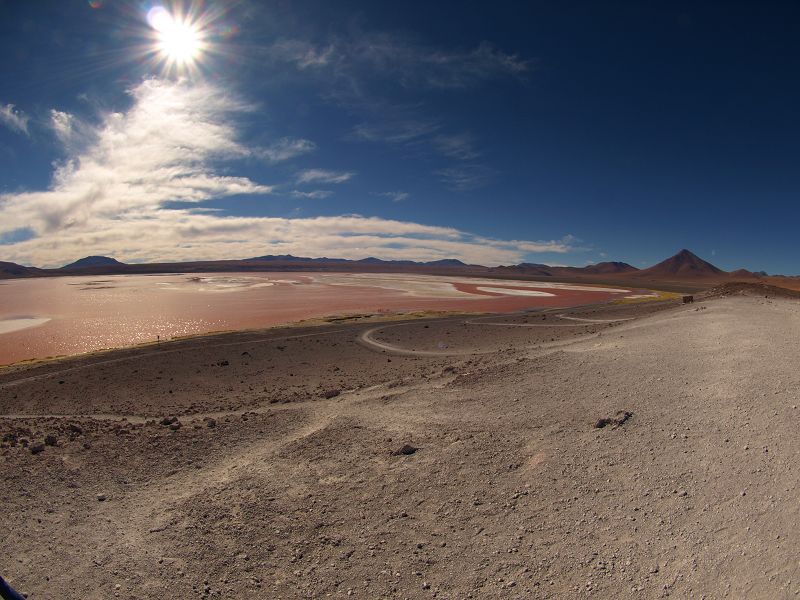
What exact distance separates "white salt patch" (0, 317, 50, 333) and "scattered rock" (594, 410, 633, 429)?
43110 millimetres

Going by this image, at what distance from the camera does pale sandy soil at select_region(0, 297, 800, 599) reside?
207 inches

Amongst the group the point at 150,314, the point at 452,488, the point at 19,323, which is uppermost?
the point at 150,314

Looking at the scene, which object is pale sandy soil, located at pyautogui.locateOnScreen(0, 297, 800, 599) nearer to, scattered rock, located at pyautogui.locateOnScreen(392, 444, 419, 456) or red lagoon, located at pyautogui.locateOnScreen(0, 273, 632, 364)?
scattered rock, located at pyautogui.locateOnScreen(392, 444, 419, 456)

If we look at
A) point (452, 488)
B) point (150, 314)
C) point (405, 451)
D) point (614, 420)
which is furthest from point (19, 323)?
point (614, 420)

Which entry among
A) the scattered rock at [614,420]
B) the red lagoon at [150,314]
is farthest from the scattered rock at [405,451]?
the red lagoon at [150,314]

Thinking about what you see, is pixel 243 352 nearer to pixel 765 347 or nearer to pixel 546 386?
pixel 546 386

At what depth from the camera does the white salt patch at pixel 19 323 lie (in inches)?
1417

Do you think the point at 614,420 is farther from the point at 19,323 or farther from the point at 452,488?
the point at 19,323

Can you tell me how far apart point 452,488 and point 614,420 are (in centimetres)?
343

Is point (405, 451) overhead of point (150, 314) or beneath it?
beneath

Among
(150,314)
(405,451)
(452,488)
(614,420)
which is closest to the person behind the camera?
(452,488)

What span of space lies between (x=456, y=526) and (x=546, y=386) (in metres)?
6.02

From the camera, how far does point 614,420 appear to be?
8328 millimetres

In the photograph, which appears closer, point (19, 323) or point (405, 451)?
point (405, 451)
